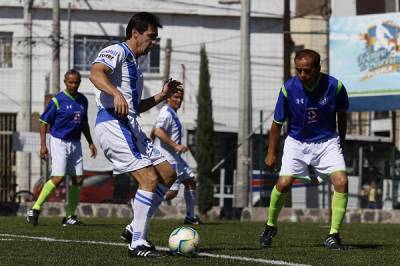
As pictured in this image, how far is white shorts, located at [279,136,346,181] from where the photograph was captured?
34.7 feet

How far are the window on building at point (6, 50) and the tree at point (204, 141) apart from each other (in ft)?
26.5

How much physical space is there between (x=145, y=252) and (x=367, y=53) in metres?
16.9

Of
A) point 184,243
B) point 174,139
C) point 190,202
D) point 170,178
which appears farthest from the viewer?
point 190,202

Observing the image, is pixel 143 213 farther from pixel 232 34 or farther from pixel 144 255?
pixel 232 34

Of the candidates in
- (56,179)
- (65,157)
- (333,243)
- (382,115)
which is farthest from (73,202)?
(382,115)

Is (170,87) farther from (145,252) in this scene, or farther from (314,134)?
(314,134)

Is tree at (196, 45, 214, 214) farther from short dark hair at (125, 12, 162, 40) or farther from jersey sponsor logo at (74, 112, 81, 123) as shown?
short dark hair at (125, 12, 162, 40)

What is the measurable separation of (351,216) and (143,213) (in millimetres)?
14982

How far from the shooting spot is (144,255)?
8.87m

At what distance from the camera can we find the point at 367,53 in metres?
25.1

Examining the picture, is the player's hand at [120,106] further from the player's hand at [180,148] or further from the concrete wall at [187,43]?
the concrete wall at [187,43]

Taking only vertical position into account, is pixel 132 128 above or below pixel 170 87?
below

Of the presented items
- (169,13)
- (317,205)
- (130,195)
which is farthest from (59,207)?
(169,13)

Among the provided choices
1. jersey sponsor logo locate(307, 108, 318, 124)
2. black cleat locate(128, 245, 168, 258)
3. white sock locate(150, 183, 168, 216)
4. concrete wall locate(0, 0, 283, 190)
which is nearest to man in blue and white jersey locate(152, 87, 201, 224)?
jersey sponsor logo locate(307, 108, 318, 124)
